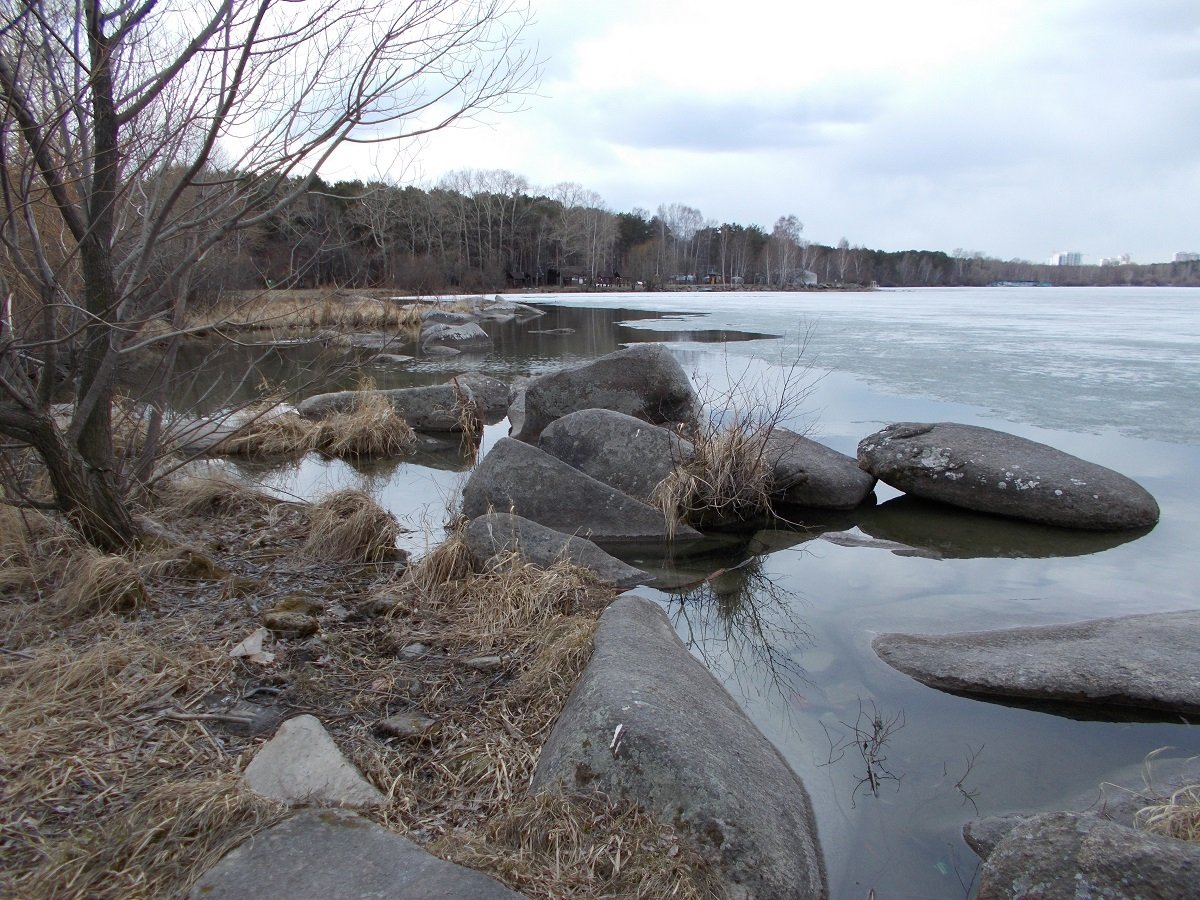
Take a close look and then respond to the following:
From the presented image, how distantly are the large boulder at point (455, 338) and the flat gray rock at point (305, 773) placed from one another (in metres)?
18.1

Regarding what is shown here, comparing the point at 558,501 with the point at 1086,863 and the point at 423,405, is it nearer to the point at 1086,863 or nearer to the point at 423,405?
the point at 1086,863

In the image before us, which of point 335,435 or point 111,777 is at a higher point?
point 111,777

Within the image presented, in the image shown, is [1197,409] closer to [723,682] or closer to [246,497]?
[723,682]

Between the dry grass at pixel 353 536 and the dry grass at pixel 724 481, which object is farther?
the dry grass at pixel 724 481

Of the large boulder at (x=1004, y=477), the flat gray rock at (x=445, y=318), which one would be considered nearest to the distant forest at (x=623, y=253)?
the flat gray rock at (x=445, y=318)

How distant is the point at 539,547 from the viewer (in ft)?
17.0

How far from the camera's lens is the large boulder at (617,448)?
276 inches

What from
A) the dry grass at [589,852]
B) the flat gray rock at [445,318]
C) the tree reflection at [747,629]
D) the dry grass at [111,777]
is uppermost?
the flat gray rock at [445,318]

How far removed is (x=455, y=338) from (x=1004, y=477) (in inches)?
699

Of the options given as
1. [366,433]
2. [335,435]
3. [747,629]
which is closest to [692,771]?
[747,629]

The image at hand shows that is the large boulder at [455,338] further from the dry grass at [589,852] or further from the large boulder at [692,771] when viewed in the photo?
the dry grass at [589,852]

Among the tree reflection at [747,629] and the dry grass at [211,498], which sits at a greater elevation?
the dry grass at [211,498]

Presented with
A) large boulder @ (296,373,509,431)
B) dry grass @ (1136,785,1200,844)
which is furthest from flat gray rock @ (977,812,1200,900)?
large boulder @ (296,373,509,431)

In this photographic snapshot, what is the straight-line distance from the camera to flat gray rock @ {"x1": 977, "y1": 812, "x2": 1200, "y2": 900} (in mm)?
1998
